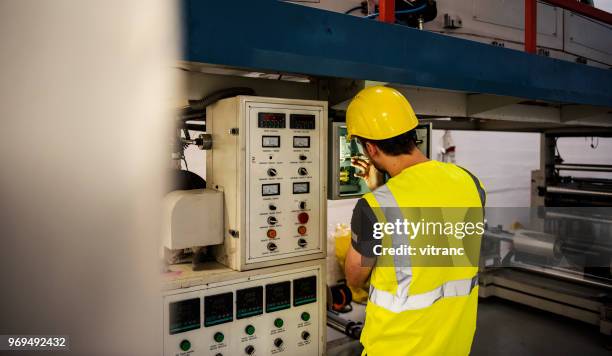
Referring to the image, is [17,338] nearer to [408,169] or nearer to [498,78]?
[408,169]

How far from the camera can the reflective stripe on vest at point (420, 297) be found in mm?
1446

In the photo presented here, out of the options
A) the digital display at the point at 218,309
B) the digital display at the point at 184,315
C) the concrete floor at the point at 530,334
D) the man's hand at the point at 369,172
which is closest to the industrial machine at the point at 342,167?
the man's hand at the point at 369,172

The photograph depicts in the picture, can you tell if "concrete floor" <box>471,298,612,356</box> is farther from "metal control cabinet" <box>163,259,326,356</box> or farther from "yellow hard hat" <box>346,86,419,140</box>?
"yellow hard hat" <box>346,86,419,140</box>

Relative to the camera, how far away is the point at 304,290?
1.98 m

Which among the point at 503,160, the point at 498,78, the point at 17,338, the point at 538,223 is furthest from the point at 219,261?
the point at 503,160

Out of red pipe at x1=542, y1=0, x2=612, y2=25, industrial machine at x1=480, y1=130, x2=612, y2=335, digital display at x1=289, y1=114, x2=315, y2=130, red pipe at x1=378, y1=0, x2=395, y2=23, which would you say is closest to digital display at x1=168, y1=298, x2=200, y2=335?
digital display at x1=289, y1=114, x2=315, y2=130

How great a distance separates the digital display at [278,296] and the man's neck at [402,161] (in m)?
0.70

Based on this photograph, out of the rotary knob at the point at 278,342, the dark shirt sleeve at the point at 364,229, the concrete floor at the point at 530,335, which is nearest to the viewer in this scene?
the dark shirt sleeve at the point at 364,229

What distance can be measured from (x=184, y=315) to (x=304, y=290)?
1.72 feet

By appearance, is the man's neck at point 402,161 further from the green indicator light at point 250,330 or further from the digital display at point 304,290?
the green indicator light at point 250,330

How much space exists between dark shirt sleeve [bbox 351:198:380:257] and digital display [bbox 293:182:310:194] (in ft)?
1.54

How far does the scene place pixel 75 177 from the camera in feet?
4.01

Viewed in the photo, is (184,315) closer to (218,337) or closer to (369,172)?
(218,337)

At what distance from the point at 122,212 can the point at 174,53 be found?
1.56 feet
